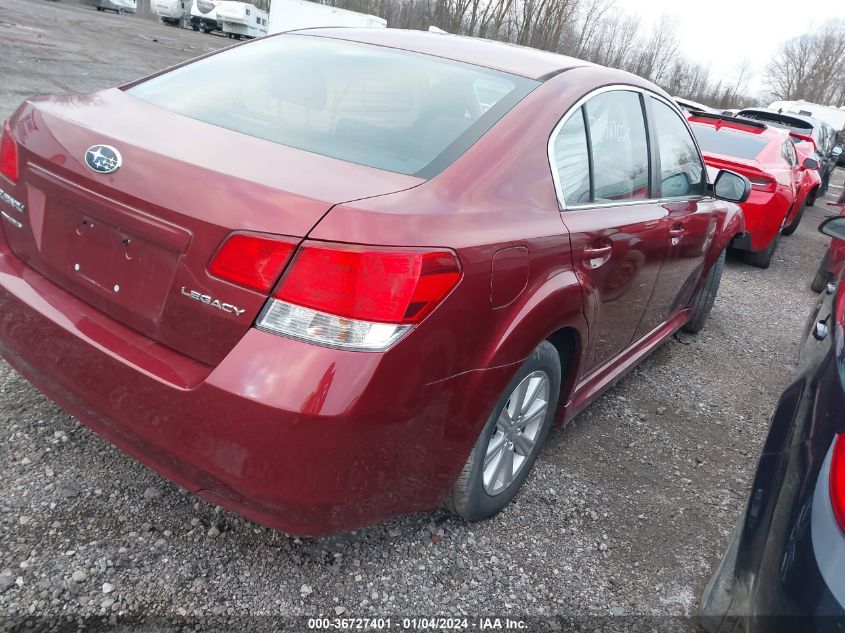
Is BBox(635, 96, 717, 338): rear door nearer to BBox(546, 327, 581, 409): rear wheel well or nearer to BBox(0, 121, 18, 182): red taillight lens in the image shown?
BBox(546, 327, 581, 409): rear wheel well

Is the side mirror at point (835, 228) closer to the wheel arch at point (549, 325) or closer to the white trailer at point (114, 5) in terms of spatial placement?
the wheel arch at point (549, 325)

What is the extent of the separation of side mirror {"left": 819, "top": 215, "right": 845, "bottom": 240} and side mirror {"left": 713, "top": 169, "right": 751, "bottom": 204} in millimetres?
692

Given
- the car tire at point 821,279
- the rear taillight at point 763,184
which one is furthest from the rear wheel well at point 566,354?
the rear taillight at point 763,184

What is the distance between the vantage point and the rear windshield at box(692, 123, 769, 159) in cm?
684

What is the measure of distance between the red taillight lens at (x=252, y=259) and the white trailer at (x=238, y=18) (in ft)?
113

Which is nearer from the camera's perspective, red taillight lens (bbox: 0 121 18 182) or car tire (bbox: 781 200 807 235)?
red taillight lens (bbox: 0 121 18 182)

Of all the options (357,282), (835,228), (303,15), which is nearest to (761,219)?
(835,228)

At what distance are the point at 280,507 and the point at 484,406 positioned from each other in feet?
2.23

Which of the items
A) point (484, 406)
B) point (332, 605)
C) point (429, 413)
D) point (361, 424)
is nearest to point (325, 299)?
point (361, 424)

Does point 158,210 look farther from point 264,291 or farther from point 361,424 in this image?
point 361,424

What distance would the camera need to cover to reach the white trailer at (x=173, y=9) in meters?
34.9

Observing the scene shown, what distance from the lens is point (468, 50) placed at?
263 centimetres

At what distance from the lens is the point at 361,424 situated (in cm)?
166

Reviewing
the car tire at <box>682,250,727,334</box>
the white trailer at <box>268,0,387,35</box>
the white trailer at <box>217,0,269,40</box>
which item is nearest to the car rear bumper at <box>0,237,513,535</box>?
the car tire at <box>682,250,727,334</box>
